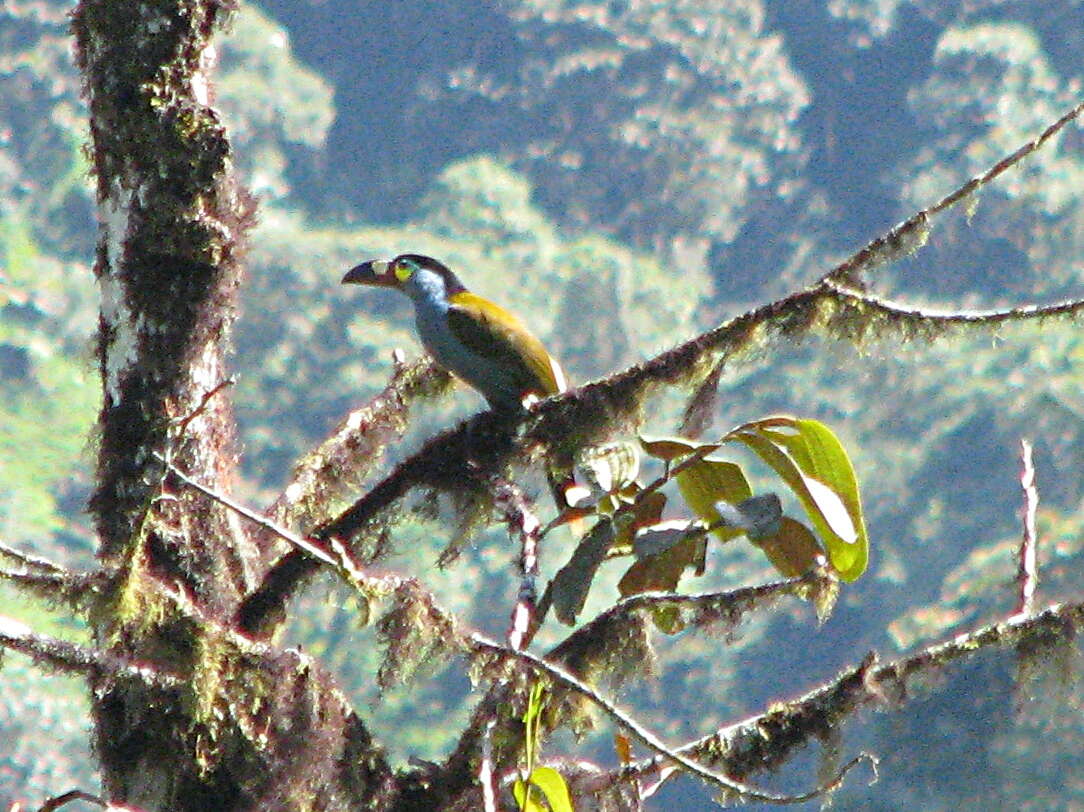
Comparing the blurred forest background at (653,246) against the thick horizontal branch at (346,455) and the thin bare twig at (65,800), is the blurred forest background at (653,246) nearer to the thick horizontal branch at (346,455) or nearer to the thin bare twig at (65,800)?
the thick horizontal branch at (346,455)

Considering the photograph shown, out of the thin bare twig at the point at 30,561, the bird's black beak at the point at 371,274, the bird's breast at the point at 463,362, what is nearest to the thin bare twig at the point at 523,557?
the thin bare twig at the point at 30,561

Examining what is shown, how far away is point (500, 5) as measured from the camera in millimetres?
36531

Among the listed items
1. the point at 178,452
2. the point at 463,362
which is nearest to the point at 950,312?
the point at 178,452

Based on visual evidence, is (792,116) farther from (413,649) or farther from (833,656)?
(413,649)

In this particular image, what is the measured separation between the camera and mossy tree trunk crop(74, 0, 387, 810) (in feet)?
4.89

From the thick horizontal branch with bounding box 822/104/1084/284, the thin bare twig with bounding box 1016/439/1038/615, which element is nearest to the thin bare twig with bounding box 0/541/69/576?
the thick horizontal branch with bounding box 822/104/1084/284

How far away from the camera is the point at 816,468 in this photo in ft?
4.75

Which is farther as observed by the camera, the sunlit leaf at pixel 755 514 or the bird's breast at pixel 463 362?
the bird's breast at pixel 463 362

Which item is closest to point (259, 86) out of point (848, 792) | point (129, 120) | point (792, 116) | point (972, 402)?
point (792, 116)

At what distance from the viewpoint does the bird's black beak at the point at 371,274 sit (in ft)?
9.20

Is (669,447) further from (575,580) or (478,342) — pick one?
(478,342)

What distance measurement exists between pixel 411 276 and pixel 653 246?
3114 cm

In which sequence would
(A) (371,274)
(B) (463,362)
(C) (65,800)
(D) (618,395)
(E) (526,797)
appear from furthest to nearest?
1. (A) (371,274)
2. (B) (463,362)
3. (D) (618,395)
4. (E) (526,797)
5. (C) (65,800)

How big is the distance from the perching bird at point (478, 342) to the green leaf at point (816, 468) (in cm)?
96
